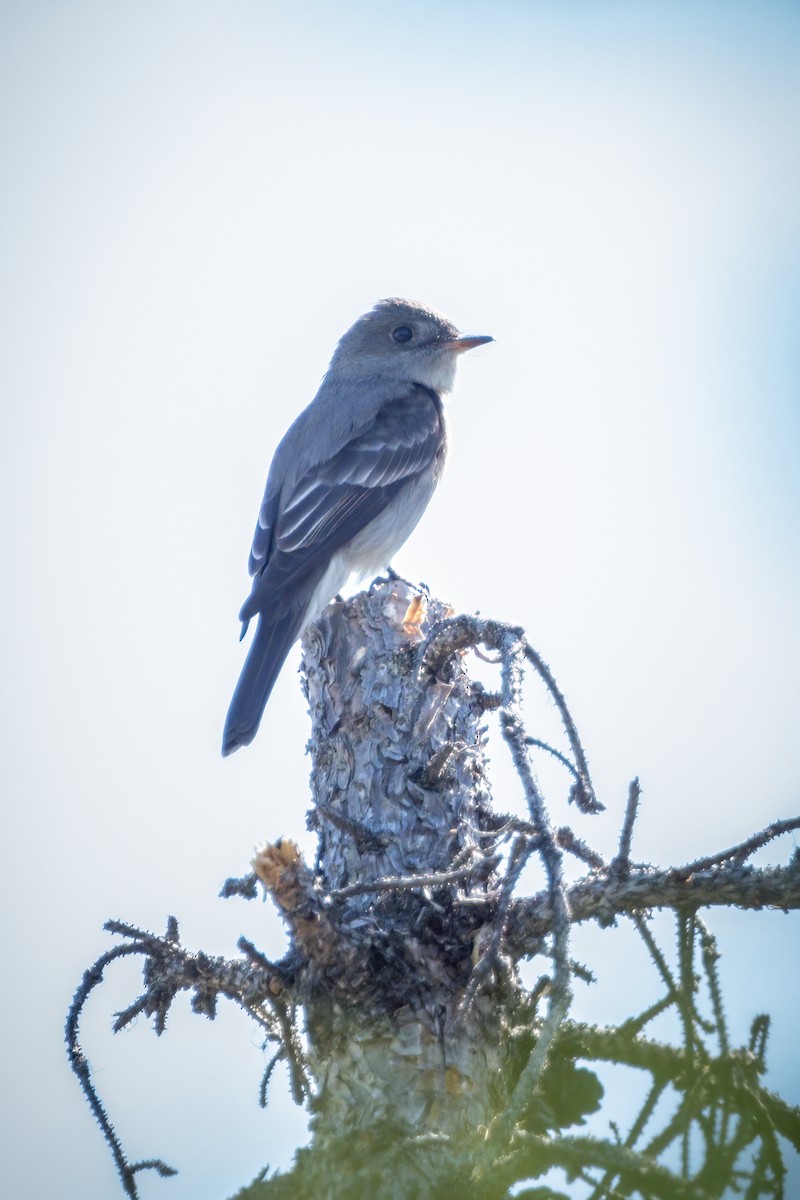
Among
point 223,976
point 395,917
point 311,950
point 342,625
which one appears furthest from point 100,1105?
point 342,625

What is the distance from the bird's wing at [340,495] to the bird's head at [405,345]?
2.78ft

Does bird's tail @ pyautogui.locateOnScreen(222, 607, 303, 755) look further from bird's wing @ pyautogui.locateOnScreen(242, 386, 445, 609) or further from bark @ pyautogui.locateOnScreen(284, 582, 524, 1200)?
bark @ pyautogui.locateOnScreen(284, 582, 524, 1200)

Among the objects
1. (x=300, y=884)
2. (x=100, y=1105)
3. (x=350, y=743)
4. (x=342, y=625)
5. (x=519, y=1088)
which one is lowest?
(x=519, y=1088)

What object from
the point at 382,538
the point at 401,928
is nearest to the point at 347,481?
the point at 382,538

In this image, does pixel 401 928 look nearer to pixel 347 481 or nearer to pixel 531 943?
pixel 531 943

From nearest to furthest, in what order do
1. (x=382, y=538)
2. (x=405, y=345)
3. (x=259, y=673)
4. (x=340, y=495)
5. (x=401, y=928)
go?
(x=401, y=928)
(x=259, y=673)
(x=340, y=495)
(x=382, y=538)
(x=405, y=345)

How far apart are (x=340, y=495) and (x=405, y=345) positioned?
2.25m

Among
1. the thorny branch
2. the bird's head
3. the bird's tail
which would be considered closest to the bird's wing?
the bird's tail

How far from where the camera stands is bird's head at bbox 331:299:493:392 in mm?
9242

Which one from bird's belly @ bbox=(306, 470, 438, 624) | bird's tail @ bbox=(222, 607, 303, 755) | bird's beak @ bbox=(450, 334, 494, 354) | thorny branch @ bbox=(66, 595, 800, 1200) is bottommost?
thorny branch @ bbox=(66, 595, 800, 1200)

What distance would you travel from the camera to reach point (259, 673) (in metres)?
6.49

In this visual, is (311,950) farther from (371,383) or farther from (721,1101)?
(371,383)

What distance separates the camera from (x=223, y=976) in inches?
165

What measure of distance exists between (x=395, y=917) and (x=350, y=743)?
3.31 feet
